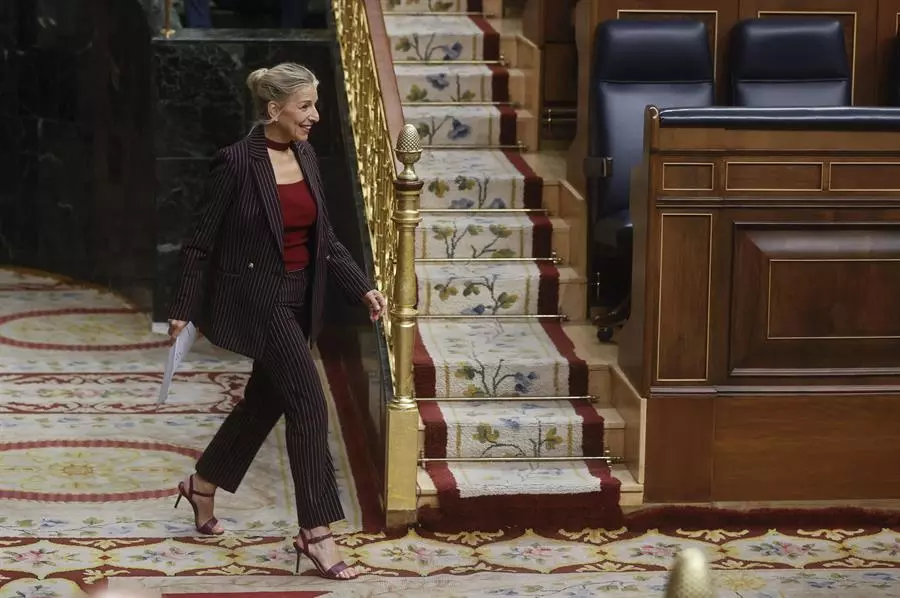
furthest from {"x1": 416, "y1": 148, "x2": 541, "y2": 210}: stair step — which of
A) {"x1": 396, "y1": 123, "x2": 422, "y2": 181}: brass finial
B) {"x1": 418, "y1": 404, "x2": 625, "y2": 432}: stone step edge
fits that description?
{"x1": 396, "y1": 123, "x2": 422, "y2": 181}: brass finial

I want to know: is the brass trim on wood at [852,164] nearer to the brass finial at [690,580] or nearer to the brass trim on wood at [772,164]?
the brass trim on wood at [772,164]

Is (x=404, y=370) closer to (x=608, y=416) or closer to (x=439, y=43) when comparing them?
(x=608, y=416)

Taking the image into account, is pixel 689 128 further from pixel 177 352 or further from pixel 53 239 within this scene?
pixel 53 239

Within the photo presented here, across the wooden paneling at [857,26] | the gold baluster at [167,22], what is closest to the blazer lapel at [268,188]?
the wooden paneling at [857,26]

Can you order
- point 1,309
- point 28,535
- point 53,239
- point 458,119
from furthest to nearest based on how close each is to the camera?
point 53,239 → point 1,309 → point 458,119 → point 28,535

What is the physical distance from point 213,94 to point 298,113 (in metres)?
2.98

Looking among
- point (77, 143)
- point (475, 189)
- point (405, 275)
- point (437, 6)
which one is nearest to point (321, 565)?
point (405, 275)

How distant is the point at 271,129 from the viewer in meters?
4.26

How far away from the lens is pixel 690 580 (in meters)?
1.32

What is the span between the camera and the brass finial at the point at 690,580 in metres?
1.32

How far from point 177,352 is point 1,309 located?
3.90 m

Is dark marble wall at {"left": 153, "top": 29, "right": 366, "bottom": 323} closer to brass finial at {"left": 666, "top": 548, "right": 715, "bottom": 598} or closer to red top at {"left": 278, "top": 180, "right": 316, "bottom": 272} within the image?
red top at {"left": 278, "top": 180, "right": 316, "bottom": 272}

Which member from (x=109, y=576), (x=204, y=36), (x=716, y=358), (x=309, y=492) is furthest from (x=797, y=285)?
(x=204, y=36)

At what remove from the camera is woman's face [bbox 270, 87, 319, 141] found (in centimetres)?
416
